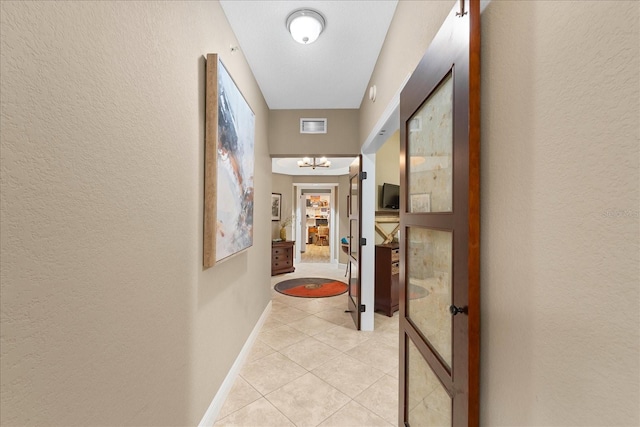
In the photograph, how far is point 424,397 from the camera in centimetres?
124

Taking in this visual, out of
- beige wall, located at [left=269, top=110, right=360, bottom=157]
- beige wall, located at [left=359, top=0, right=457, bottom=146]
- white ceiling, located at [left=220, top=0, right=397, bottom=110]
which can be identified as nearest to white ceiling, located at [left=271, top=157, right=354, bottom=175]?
beige wall, located at [left=269, top=110, right=360, bottom=157]

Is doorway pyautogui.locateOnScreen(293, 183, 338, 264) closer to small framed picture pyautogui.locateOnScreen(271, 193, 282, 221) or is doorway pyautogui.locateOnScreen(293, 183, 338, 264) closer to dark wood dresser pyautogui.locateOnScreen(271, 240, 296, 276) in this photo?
small framed picture pyautogui.locateOnScreen(271, 193, 282, 221)

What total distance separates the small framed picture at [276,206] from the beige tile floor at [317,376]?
364cm

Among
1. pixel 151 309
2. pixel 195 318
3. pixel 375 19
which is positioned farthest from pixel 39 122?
pixel 375 19

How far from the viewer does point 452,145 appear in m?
0.94

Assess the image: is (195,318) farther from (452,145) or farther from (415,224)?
(452,145)

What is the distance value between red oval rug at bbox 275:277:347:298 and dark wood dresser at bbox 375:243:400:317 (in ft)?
3.51

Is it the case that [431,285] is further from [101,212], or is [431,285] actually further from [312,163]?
[312,163]

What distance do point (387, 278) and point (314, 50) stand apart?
281cm

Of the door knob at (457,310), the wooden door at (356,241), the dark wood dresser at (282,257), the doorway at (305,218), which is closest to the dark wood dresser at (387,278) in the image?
the wooden door at (356,241)

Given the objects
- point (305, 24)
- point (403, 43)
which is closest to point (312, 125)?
point (305, 24)

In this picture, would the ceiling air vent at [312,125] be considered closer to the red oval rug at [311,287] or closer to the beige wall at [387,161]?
the beige wall at [387,161]

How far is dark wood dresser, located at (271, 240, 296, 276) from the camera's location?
6.07 m

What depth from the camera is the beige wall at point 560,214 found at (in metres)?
0.47
